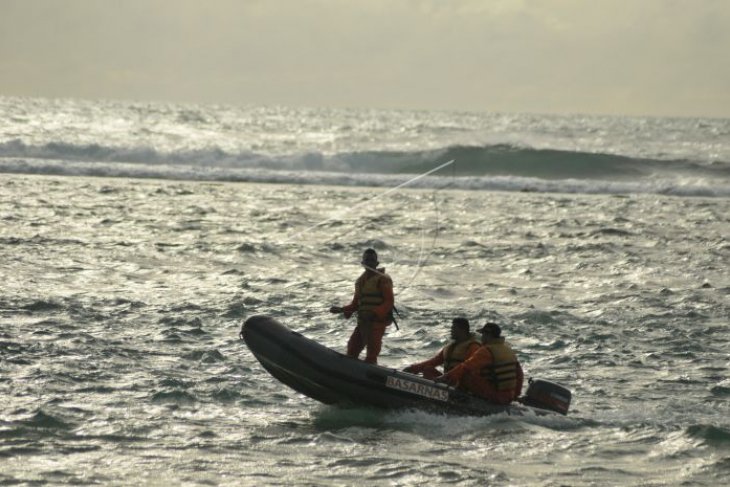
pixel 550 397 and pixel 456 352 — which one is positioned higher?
pixel 456 352

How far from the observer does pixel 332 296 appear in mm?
18016

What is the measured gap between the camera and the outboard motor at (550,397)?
38.6ft

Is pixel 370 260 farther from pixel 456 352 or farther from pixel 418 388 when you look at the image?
pixel 418 388

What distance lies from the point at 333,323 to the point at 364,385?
→ 463 centimetres

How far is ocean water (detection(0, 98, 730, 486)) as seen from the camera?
1023 cm

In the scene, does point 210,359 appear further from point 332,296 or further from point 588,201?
point 588,201

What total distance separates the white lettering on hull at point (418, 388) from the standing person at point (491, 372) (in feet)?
0.47

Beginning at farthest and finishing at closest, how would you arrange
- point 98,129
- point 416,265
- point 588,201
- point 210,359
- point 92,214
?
1. point 98,129
2. point 588,201
3. point 92,214
4. point 416,265
5. point 210,359

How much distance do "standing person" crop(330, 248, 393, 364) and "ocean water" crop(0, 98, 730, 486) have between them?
92 cm

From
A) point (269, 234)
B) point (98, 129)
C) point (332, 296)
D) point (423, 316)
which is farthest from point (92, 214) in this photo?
point (98, 129)

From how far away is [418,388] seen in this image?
11656 mm

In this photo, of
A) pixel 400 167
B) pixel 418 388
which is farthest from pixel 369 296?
pixel 400 167

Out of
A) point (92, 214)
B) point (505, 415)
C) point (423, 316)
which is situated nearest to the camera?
point (505, 415)

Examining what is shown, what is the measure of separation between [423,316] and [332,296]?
1.73 m
